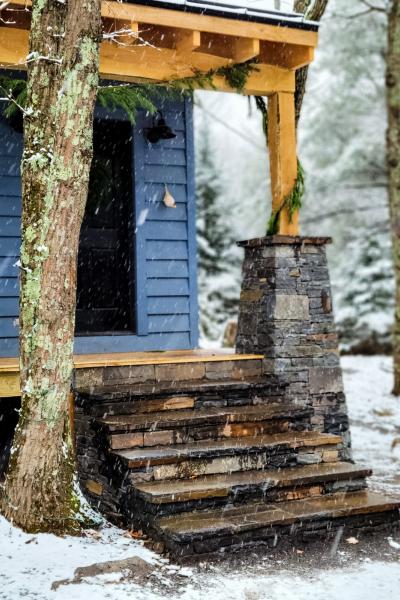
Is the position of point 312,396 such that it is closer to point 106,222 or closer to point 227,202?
point 106,222

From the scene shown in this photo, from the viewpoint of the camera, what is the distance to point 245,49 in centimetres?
620

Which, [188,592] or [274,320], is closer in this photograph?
[188,592]

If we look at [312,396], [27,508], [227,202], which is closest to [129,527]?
[27,508]

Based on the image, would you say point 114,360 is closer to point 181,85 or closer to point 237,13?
point 181,85

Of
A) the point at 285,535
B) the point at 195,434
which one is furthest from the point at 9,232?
the point at 285,535

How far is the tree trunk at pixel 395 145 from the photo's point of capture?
10.4 metres

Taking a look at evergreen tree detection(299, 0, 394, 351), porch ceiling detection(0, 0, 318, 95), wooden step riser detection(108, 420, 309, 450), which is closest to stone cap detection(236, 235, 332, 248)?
porch ceiling detection(0, 0, 318, 95)

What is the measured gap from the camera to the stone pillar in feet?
20.8

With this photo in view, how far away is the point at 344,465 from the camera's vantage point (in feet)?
17.6

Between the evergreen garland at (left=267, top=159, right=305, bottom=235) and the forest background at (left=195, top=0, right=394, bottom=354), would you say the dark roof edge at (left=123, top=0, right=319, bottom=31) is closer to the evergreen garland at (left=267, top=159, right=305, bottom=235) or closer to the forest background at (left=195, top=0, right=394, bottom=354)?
the evergreen garland at (left=267, top=159, right=305, bottom=235)

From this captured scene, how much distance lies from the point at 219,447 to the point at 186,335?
8.19 ft

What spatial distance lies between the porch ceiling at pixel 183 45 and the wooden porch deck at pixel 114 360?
2293 millimetres

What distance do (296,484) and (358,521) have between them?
1.49 feet

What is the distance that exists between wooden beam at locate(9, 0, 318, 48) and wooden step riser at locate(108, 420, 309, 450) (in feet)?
9.86
